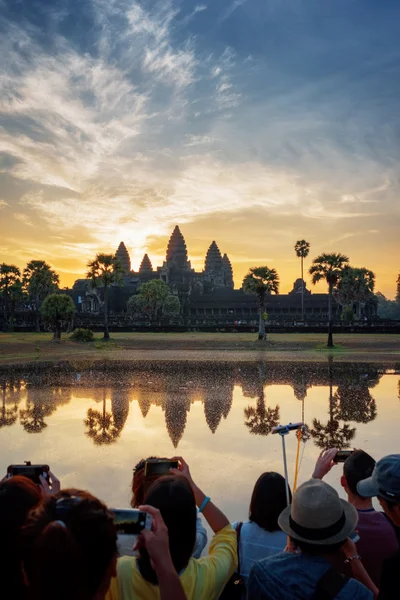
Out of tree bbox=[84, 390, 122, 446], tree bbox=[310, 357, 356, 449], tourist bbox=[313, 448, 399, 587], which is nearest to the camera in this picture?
tourist bbox=[313, 448, 399, 587]

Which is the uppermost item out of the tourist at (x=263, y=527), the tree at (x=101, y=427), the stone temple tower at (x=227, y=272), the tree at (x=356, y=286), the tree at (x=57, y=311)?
the stone temple tower at (x=227, y=272)

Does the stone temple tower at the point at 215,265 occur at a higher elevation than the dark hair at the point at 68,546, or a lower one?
higher

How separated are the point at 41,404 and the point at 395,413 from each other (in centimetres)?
1003

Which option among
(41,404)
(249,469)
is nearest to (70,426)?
(41,404)

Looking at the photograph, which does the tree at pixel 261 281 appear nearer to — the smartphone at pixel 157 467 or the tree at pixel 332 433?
the tree at pixel 332 433

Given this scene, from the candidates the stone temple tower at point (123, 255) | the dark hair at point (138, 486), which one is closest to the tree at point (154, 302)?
the stone temple tower at point (123, 255)

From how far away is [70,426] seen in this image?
44.1ft

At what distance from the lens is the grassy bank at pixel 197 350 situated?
36.3 m

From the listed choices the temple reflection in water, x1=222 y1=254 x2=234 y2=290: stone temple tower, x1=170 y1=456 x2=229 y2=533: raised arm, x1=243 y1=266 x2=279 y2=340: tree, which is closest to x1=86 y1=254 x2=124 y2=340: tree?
x1=243 y1=266 x2=279 y2=340: tree

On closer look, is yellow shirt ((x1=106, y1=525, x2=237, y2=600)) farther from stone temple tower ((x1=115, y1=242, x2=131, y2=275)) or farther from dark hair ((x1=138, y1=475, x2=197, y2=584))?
stone temple tower ((x1=115, y1=242, x2=131, y2=275))

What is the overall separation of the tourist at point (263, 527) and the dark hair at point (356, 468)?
0.67 meters

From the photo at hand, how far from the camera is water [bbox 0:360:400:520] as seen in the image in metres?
9.54

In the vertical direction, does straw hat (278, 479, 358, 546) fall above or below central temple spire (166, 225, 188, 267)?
below

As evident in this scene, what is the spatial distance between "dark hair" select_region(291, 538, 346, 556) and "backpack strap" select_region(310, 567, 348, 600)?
0.39 ft
